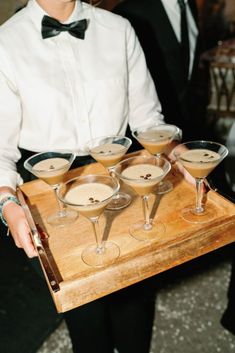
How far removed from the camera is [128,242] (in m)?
1.63

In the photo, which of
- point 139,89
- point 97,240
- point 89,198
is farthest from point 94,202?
point 139,89

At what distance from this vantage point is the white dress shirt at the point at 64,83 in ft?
6.30

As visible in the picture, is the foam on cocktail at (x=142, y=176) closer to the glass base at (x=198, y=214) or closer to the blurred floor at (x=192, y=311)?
the glass base at (x=198, y=214)

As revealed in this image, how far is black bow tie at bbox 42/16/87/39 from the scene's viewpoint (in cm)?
192

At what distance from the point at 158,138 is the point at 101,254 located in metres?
0.81

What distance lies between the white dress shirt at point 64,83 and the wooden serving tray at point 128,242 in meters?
0.36

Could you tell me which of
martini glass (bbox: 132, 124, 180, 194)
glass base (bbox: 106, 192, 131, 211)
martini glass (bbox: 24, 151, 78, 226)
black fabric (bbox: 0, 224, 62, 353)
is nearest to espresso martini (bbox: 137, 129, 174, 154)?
martini glass (bbox: 132, 124, 180, 194)

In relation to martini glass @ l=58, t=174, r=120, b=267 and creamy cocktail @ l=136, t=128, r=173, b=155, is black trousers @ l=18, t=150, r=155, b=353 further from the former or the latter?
martini glass @ l=58, t=174, r=120, b=267

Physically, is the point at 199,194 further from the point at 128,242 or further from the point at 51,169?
the point at 51,169

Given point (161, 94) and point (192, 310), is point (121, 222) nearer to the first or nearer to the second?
point (192, 310)

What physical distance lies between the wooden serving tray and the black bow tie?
2.97 ft

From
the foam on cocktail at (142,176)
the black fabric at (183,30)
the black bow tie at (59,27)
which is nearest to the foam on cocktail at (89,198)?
the foam on cocktail at (142,176)

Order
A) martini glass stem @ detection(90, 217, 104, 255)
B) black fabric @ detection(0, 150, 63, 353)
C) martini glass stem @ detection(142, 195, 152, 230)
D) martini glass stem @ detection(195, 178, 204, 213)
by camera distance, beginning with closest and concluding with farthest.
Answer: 1. martini glass stem @ detection(90, 217, 104, 255)
2. martini glass stem @ detection(142, 195, 152, 230)
3. martini glass stem @ detection(195, 178, 204, 213)
4. black fabric @ detection(0, 150, 63, 353)

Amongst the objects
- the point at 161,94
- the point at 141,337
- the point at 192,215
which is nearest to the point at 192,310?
the point at 141,337
